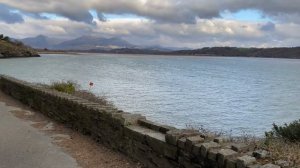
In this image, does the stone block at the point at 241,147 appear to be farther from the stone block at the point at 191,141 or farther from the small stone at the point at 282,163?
the small stone at the point at 282,163

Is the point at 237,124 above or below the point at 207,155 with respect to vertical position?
below

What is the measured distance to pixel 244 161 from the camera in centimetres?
518

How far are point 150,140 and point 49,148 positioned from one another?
2.76 metres

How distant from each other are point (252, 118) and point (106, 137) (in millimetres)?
18635

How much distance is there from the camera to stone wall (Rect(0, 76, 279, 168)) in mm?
5664

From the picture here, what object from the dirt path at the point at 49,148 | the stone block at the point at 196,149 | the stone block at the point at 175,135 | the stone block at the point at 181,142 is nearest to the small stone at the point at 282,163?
the stone block at the point at 196,149

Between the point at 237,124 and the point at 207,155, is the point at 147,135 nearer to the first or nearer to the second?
the point at 207,155

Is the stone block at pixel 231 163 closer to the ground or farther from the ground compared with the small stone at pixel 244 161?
closer to the ground

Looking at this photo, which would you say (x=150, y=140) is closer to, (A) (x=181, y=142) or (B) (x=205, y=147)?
(A) (x=181, y=142)

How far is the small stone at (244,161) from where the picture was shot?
5141mm

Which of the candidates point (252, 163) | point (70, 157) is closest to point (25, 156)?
point (70, 157)

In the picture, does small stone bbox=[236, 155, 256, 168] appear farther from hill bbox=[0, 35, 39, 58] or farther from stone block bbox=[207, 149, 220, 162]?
hill bbox=[0, 35, 39, 58]

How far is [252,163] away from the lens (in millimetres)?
5180

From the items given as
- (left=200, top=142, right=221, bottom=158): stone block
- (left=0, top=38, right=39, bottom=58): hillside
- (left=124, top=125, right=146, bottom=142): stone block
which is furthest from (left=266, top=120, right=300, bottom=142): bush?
(left=0, top=38, right=39, bottom=58): hillside
